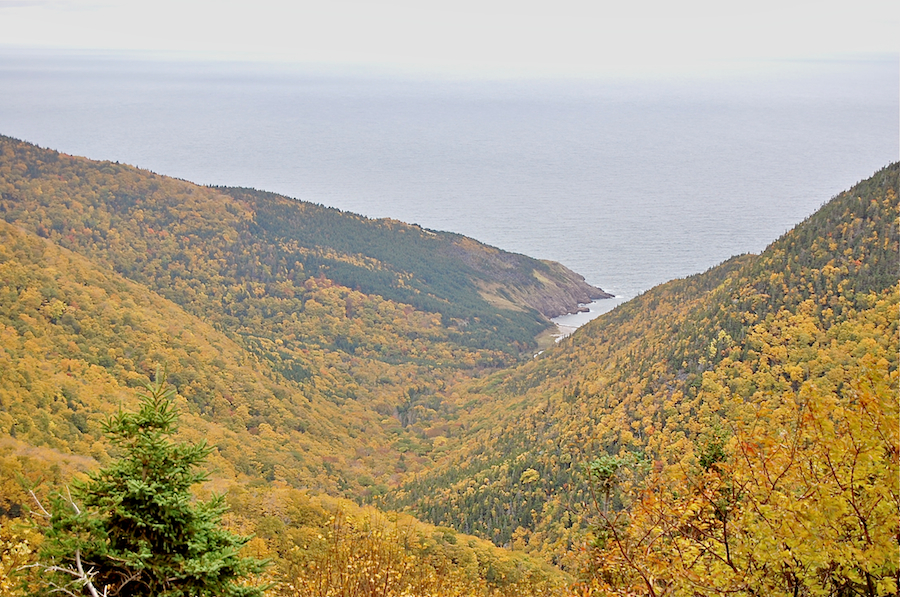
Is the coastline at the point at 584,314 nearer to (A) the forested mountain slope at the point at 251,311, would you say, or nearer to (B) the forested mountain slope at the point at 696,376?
(A) the forested mountain slope at the point at 251,311

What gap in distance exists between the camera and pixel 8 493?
34.3m

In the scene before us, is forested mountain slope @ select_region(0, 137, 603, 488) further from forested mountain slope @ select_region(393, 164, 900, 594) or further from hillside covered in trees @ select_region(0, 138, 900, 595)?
forested mountain slope @ select_region(393, 164, 900, 594)

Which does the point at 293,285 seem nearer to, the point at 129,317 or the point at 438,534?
the point at 129,317

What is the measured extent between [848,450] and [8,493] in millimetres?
35278

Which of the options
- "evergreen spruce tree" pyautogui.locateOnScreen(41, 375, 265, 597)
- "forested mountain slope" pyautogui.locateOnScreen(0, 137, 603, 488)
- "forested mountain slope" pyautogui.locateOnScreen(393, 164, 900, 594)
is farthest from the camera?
"forested mountain slope" pyautogui.locateOnScreen(0, 137, 603, 488)

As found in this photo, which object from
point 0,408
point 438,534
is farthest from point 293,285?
point 438,534

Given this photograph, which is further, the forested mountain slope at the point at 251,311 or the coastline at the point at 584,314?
the coastline at the point at 584,314

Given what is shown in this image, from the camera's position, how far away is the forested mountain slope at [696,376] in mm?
54188

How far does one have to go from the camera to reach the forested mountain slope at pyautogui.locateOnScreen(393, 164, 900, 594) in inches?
2133

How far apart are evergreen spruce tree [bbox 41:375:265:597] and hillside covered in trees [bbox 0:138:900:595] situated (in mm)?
4600

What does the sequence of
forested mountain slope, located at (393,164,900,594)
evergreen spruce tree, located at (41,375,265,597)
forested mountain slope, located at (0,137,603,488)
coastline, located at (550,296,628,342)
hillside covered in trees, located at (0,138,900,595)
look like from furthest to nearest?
coastline, located at (550,296,628,342), forested mountain slope, located at (0,137,603,488), forested mountain slope, located at (393,164,900,594), hillside covered in trees, located at (0,138,900,595), evergreen spruce tree, located at (41,375,265,597)

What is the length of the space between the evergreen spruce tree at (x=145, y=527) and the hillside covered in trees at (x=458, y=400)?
460cm

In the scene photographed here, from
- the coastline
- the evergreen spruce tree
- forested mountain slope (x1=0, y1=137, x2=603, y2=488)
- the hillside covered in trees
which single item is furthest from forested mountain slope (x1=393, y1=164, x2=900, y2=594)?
the coastline

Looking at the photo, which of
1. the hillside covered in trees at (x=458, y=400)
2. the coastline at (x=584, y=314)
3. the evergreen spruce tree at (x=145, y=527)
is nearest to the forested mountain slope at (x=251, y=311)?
the hillside covered in trees at (x=458, y=400)
